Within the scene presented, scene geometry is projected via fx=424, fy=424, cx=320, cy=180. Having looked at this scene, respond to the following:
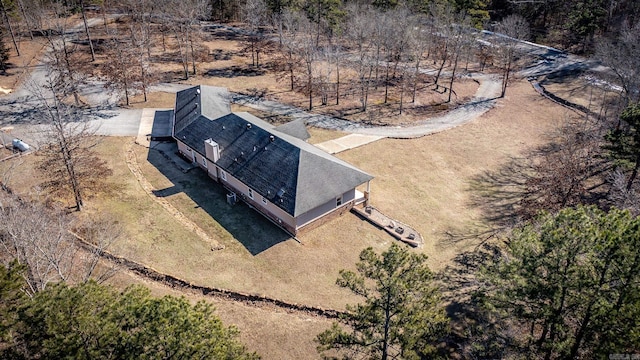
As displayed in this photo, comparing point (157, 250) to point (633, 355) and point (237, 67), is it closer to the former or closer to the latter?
point (633, 355)

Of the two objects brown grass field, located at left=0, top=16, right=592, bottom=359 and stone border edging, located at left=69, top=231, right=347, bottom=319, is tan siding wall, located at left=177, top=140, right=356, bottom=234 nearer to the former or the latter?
brown grass field, located at left=0, top=16, right=592, bottom=359

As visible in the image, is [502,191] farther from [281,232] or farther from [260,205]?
[260,205]

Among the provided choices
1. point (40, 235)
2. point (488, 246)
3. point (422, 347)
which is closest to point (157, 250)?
point (40, 235)

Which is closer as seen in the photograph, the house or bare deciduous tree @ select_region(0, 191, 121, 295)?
bare deciduous tree @ select_region(0, 191, 121, 295)

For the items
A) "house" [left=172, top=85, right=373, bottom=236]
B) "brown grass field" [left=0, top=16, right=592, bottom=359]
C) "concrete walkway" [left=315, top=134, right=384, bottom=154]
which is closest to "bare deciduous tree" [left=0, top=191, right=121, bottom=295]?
"brown grass field" [left=0, top=16, right=592, bottom=359]

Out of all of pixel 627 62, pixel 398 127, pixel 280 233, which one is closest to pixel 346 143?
pixel 398 127

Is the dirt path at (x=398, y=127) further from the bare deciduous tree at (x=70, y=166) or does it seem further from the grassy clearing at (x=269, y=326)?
the grassy clearing at (x=269, y=326)
